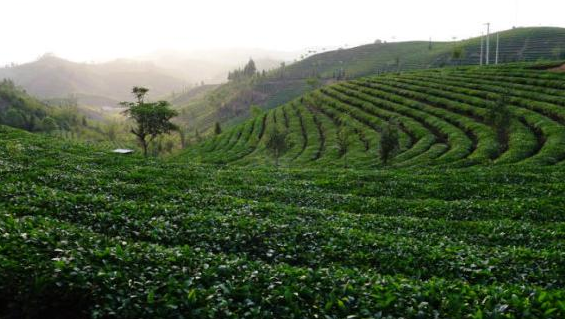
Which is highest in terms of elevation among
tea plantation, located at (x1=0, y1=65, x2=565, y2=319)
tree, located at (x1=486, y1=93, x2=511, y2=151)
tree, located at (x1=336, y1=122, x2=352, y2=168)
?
tree, located at (x1=486, y1=93, x2=511, y2=151)

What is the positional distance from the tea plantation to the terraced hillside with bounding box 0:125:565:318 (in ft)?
0.17

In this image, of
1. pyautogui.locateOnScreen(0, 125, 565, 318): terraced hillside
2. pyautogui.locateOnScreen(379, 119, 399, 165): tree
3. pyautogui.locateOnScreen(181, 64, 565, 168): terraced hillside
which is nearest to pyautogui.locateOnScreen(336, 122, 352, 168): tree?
pyautogui.locateOnScreen(181, 64, 565, 168): terraced hillside

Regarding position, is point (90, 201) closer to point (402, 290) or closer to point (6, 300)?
point (6, 300)

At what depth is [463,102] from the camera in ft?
300

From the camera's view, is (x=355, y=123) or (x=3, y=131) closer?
(x=3, y=131)

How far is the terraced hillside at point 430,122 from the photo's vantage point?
61.5 m

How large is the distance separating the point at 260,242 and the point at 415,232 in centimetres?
844

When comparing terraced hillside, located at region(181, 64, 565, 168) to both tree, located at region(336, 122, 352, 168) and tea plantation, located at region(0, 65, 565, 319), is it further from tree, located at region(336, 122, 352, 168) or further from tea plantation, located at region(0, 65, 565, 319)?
tea plantation, located at region(0, 65, 565, 319)

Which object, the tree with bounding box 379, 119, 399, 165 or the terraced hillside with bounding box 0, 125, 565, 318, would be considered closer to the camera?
the terraced hillside with bounding box 0, 125, 565, 318

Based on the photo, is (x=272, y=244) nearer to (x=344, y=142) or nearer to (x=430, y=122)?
(x=344, y=142)

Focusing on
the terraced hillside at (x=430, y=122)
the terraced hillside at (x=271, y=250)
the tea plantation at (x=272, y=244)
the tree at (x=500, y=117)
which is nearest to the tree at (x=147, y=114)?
the terraced hillside at (x=430, y=122)

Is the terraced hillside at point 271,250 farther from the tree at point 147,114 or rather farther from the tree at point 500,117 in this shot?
the tree at point 147,114

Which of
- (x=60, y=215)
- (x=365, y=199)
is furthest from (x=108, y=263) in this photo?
(x=365, y=199)

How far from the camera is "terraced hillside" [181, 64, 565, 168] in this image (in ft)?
202
